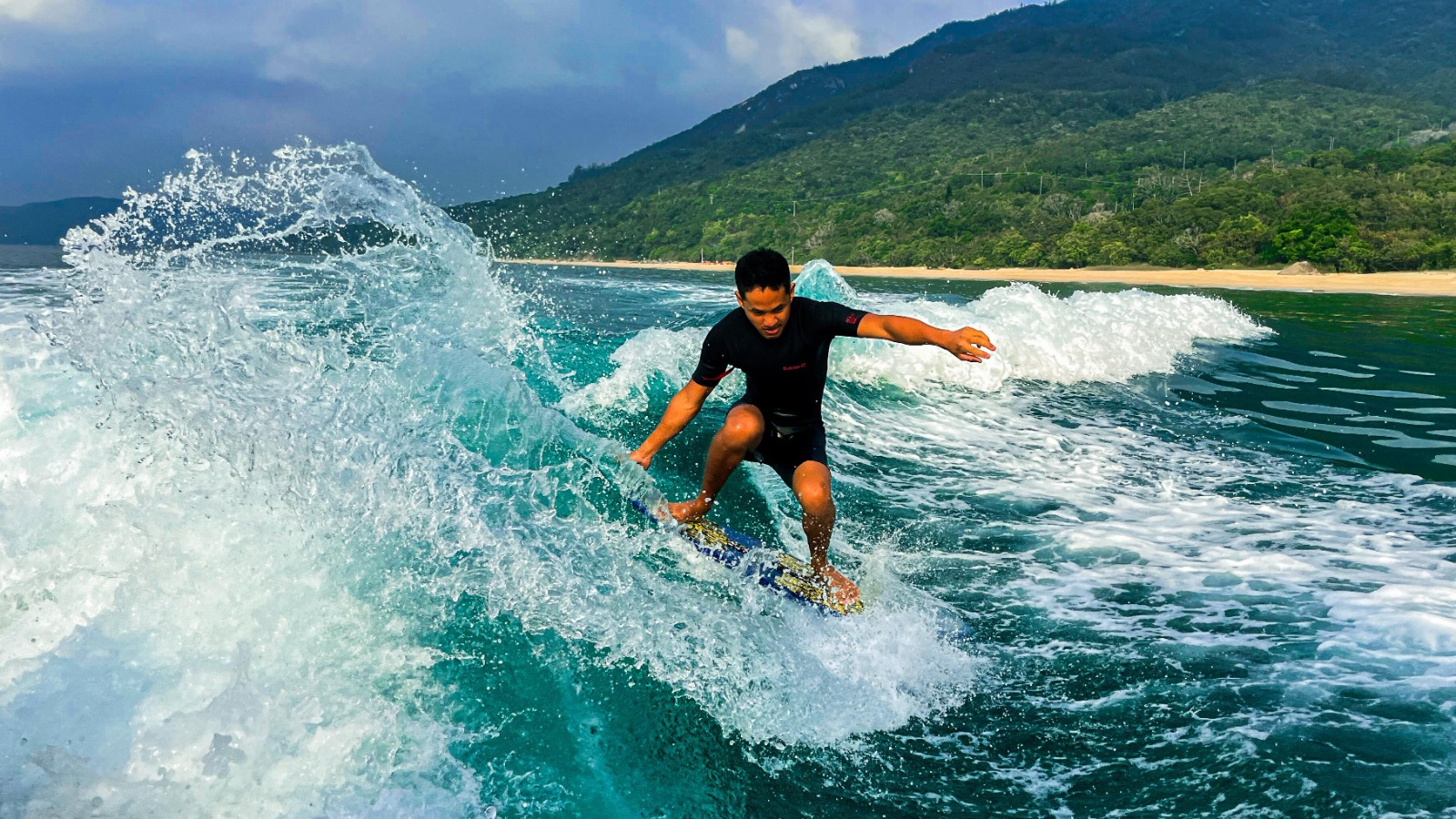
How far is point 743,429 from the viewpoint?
16.4 feet

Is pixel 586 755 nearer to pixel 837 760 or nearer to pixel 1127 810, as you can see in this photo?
pixel 837 760

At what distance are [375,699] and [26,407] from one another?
12.4 feet

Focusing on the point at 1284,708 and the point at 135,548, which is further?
the point at 135,548

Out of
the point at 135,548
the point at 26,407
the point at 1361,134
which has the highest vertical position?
the point at 1361,134

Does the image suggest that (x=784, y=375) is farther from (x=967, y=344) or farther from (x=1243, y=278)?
(x=1243, y=278)

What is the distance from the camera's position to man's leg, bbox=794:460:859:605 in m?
4.68

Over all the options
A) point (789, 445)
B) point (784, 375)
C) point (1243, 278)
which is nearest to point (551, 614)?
point (789, 445)

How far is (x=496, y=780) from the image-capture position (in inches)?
127

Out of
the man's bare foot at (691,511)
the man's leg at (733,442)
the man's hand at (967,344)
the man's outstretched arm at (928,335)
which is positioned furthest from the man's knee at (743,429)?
the man's hand at (967,344)

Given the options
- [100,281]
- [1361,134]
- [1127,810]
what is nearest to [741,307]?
[1127,810]

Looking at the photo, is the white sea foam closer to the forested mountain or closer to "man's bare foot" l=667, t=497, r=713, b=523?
"man's bare foot" l=667, t=497, r=713, b=523

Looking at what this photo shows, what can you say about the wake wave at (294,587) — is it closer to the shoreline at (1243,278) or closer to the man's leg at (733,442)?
the man's leg at (733,442)

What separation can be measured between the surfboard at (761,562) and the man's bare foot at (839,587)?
2 centimetres

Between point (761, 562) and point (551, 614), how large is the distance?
1304 mm
